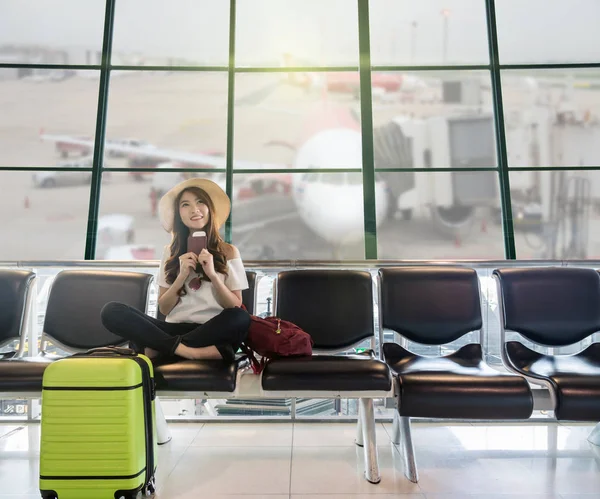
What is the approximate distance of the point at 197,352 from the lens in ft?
7.10

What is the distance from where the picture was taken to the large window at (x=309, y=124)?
349cm

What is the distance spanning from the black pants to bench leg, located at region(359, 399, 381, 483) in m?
0.67

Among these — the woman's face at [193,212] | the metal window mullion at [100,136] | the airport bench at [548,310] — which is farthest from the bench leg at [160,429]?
the airport bench at [548,310]

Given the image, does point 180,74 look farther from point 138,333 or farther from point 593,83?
point 593,83

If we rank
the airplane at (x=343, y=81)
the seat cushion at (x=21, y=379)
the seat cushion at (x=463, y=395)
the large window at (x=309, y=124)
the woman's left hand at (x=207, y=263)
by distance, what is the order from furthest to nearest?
the airplane at (x=343, y=81)
the large window at (x=309, y=124)
the woman's left hand at (x=207, y=263)
the seat cushion at (x=21, y=379)
the seat cushion at (x=463, y=395)

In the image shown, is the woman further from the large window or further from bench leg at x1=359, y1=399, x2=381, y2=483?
the large window

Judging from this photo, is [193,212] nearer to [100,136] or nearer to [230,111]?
[230,111]

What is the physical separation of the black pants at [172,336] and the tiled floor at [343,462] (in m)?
0.55

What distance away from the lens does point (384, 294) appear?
2.69 m

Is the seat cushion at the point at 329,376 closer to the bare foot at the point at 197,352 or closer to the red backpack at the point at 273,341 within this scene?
the red backpack at the point at 273,341

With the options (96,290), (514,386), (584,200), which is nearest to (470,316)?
(514,386)

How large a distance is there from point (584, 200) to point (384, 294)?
195 cm

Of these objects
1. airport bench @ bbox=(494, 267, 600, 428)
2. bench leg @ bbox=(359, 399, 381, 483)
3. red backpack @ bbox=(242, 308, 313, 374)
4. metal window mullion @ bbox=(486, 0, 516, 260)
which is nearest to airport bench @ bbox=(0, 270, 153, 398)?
red backpack @ bbox=(242, 308, 313, 374)

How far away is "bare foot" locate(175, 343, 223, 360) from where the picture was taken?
2.16 metres
